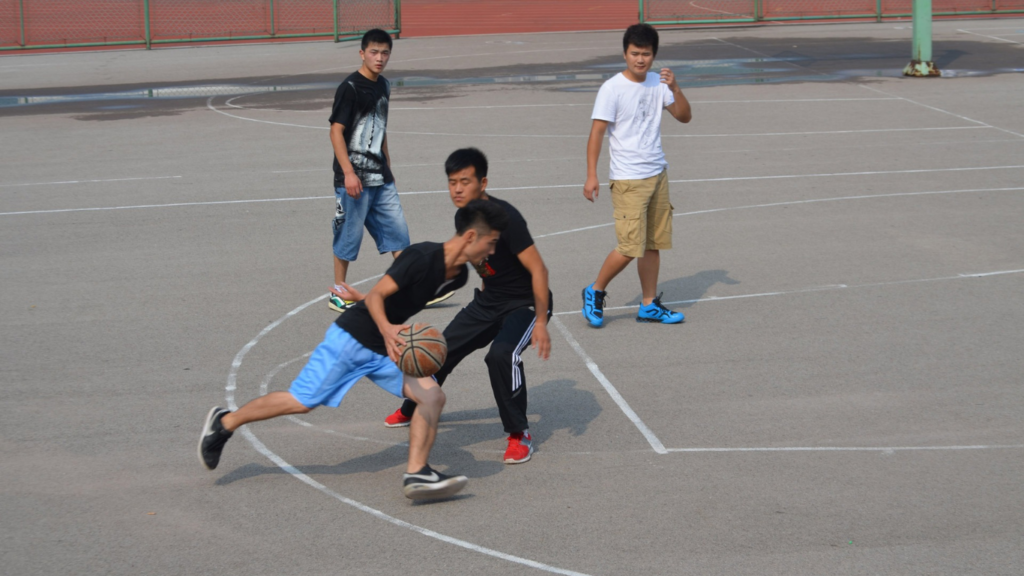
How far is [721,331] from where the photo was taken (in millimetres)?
8336

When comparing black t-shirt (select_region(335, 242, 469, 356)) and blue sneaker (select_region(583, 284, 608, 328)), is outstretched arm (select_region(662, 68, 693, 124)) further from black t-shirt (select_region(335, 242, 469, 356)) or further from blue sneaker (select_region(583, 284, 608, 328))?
black t-shirt (select_region(335, 242, 469, 356))

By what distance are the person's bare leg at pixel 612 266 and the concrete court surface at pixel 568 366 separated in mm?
374

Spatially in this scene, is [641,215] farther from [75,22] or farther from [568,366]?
[75,22]

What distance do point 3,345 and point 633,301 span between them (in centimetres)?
530

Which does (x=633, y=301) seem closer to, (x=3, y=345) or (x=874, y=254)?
(x=874, y=254)

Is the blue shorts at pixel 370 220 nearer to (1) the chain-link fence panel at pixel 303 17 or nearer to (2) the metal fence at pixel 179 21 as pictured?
(2) the metal fence at pixel 179 21

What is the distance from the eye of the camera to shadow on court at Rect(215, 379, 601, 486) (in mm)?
5996

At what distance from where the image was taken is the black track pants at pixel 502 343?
5941 millimetres

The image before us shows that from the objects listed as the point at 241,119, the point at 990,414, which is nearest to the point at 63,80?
the point at 241,119

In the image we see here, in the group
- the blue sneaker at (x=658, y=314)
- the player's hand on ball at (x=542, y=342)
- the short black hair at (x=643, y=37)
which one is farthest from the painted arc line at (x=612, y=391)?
the short black hair at (x=643, y=37)

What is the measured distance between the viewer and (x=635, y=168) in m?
8.38

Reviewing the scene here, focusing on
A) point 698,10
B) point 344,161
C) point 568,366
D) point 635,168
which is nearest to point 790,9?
point 698,10

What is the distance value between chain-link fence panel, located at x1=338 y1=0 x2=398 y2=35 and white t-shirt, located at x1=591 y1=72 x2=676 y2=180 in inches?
1061

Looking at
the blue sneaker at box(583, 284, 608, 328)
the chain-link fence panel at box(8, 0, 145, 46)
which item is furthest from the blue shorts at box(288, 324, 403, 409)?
the chain-link fence panel at box(8, 0, 145, 46)
